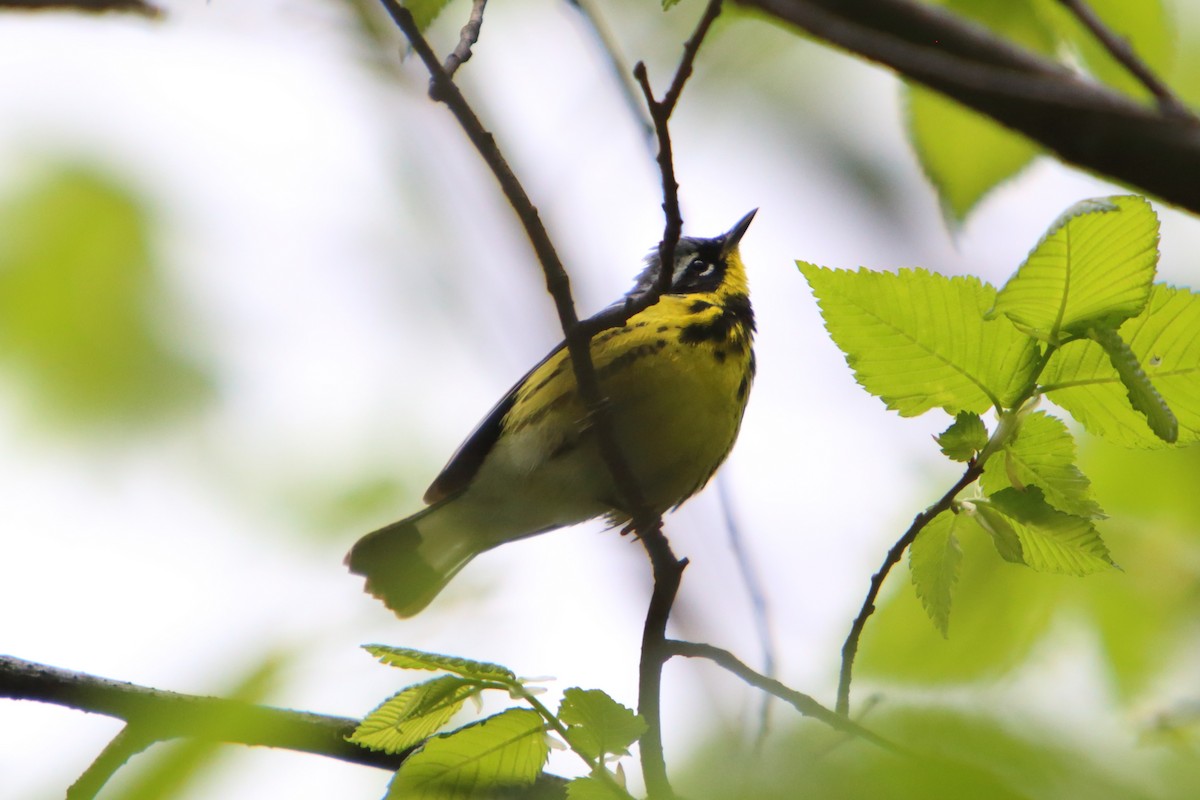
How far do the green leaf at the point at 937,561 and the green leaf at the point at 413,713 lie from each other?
2.35 ft

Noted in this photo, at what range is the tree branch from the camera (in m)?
2.37

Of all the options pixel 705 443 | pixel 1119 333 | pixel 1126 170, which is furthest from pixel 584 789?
pixel 705 443

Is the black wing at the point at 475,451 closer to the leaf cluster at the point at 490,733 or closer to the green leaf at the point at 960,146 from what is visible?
the green leaf at the point at 960,146

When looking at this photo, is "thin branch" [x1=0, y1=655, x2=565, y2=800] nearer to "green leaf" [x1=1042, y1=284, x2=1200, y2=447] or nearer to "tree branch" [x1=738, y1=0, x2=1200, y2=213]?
"green leaf" [x1=1042, y1=284, x2=1200, y2=447]

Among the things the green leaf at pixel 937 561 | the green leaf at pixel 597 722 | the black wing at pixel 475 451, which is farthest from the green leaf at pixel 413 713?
the black wing at pixel 475 451

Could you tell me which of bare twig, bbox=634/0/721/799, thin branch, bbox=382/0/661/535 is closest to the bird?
thin branch, bbox=382/0/661/535

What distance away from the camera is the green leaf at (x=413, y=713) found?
5.93 ft

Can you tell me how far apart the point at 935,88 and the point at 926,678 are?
123 centimetres

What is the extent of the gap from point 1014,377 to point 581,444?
3.06 metres

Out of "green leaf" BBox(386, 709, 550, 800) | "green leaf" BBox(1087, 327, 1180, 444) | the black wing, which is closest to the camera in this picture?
"green leaf" BBox(1087, 327, 1180, 444)

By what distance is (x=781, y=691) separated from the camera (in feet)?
6.56

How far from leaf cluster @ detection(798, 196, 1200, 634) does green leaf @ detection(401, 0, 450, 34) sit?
72cm

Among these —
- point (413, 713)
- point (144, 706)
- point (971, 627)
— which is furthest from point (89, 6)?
point (971, 627)

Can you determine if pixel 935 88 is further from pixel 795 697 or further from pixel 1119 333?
pixel 795 697
